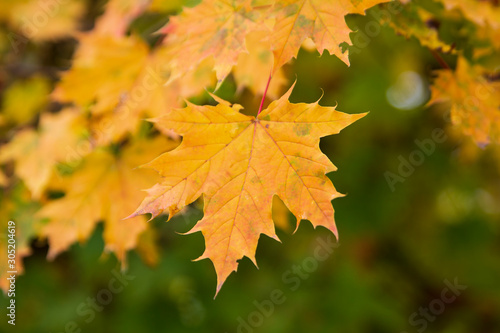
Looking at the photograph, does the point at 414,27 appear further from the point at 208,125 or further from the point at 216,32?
the point at 208,125

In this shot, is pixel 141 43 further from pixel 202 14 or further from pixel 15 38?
pixel 15 38

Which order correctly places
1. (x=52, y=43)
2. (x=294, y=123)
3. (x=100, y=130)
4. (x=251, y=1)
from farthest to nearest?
1. (x=52, y=43)
2. (x=100, y=130)
3. (x=251, y=1)
4. (x=294, y=123)

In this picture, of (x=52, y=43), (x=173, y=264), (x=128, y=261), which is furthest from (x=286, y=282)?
(x=52, y=43)

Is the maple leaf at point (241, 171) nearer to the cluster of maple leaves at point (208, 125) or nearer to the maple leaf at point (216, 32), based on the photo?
the cluster of maple leaves at point (208, 125)

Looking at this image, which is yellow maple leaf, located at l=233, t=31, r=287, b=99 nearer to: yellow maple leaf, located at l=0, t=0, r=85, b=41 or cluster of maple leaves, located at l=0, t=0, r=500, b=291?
cluster of maple leaves, located at l=0, t=0, r=500, b=291

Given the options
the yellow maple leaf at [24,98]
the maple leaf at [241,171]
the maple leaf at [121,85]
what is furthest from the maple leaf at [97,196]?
the yellow maple leaf at [24,98]

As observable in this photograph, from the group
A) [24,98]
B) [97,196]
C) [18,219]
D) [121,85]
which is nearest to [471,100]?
[121,85]
